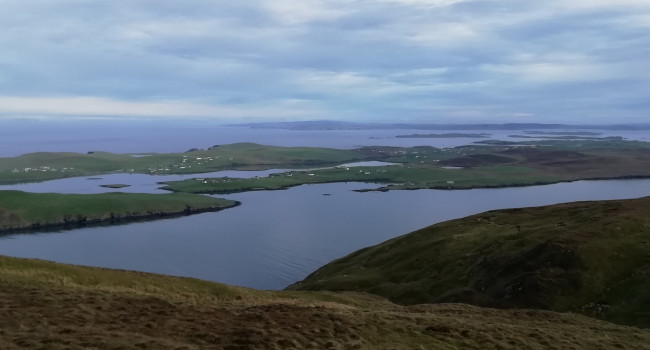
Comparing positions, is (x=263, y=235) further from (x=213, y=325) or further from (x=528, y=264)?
(x=213, y=325)

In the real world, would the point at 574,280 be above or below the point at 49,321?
below

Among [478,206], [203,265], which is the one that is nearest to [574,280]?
[203,265]

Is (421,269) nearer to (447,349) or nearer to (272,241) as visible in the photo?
(447,349)

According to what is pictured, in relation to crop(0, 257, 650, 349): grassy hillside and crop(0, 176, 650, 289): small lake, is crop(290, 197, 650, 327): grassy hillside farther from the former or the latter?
crop(0, 176, 650, 289): small lake

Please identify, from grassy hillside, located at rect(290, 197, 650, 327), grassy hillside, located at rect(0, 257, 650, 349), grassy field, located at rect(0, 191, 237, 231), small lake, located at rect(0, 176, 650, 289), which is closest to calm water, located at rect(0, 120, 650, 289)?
small lake, located at rect(0, 176, 650, 289)

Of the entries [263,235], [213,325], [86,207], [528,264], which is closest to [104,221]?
[86,207]
